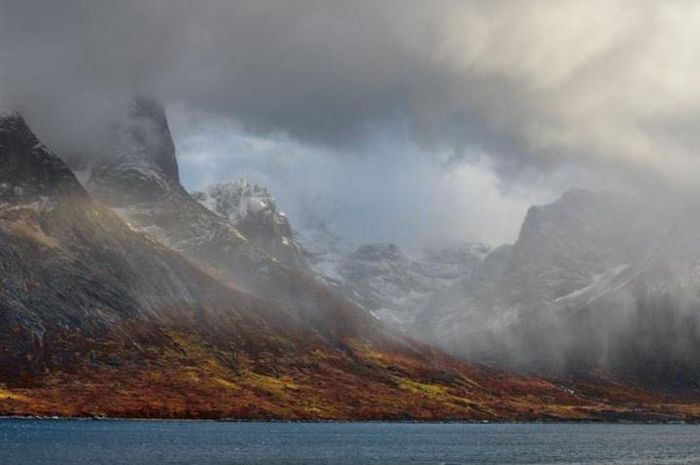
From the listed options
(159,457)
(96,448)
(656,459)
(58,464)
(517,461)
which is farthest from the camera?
(656,459)

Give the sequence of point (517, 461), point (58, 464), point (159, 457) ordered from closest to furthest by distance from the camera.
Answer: point (58, 464), point (159, 457), point (517, 461)

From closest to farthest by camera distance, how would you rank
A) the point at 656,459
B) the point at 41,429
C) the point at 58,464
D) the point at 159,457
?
the point at 58,464 < the point at 159,457 < the point at 656,459 < the point at 41,429

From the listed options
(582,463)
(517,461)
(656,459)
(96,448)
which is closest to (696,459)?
(656,459)

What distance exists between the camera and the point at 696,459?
178500mm

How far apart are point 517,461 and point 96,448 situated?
269ft

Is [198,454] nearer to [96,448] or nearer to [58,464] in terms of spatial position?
[96,448]

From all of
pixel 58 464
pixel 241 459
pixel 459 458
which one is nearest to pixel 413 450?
pixel 459 458

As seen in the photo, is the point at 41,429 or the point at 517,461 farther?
the point at 41,429

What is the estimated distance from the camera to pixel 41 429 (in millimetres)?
191500

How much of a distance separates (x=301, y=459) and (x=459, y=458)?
34.7 m

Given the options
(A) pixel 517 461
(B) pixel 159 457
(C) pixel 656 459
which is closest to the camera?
(B) pixel 159 457

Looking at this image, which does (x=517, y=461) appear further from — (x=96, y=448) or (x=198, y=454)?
(x=96, y=448)

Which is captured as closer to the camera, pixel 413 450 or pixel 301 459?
pixel 301 459

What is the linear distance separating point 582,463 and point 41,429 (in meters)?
121
